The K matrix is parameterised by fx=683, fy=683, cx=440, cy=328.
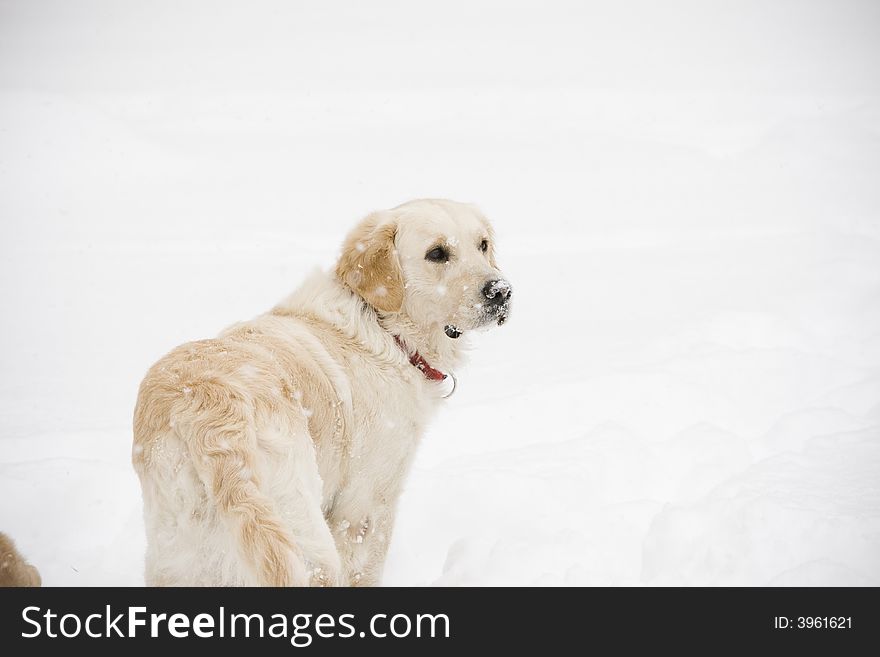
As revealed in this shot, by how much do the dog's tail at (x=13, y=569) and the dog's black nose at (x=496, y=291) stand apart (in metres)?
2.24

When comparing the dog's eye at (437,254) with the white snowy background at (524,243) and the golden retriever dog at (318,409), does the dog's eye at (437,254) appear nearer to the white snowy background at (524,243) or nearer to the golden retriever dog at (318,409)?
the golden retriever dog at (318,409)

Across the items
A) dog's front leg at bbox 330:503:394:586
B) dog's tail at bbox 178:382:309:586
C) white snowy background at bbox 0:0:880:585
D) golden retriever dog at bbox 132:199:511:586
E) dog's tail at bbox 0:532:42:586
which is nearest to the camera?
dog's tail at bbox 178:382:309:586

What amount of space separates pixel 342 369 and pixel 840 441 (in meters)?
2.82

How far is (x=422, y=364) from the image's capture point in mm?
3203

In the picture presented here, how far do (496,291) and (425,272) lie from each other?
1.15 ft

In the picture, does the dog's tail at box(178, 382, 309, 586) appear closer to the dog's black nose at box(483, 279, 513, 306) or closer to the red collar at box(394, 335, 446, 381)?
the red collar at box(394, 335, 446, 381)

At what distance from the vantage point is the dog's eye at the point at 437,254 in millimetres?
3242

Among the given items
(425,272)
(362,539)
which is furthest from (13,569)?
(425,272)

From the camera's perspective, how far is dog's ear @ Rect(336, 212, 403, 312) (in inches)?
124

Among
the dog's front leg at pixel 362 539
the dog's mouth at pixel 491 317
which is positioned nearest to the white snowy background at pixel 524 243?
the dog's front leg at pixel 362 539

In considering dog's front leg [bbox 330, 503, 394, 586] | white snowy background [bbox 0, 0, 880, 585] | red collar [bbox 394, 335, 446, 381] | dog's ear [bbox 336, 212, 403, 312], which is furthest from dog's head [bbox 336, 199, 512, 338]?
white snowy background [bbox 0, 0, 880, 585]

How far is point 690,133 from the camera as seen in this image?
1398 centimetres
